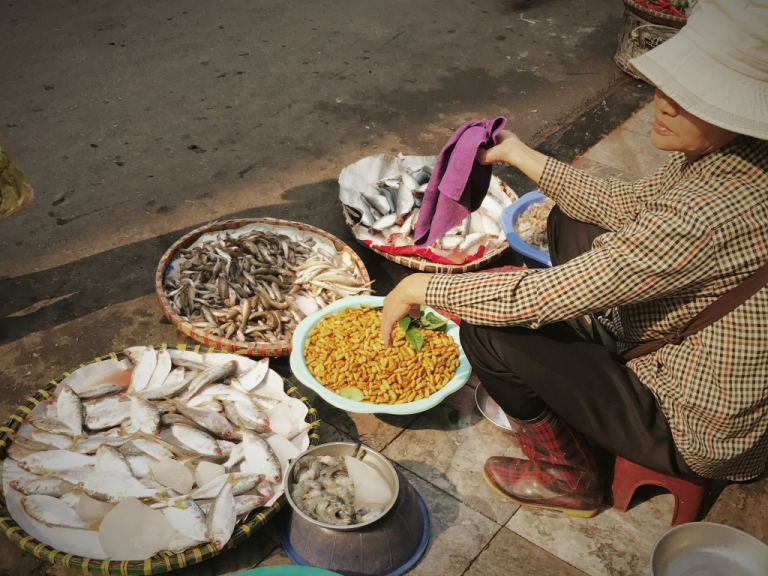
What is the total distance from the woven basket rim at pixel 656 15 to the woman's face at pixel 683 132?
16.4 feet

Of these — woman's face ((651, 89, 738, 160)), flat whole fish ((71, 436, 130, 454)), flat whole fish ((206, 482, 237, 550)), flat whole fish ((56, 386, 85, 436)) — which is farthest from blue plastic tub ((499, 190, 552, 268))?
flat whole fish ((56, 386, 85, 436))

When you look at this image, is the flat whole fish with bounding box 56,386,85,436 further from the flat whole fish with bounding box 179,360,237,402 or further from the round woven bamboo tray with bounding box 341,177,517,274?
the round woven bamboo tray with bounding box 341,177,517,274

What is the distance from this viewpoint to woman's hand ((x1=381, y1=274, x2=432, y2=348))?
2.38 m

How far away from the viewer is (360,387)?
120 inches

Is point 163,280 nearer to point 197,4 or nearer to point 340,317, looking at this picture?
point 340,317

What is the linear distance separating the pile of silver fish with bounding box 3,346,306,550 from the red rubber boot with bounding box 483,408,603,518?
3.06 feet

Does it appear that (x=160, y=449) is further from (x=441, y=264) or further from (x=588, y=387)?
(x=441, y=264)


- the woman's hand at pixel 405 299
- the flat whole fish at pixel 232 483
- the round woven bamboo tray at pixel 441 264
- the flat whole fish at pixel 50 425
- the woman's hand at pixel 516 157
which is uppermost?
the woman's hand at pixel 516 157

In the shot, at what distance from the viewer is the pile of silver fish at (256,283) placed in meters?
3.51

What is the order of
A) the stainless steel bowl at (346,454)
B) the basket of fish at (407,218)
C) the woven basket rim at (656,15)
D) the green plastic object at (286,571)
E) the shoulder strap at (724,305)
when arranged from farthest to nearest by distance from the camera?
the woven basket rim at (656,15) → the basket of fish at (407,218) → the stainless steel bowl at (346,454) → the green plastic object at (286,571) → the shoulder strap at (724,305)

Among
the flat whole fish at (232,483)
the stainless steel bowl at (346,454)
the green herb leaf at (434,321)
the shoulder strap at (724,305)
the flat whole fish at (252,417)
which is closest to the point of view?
the shoulder strap at (724,305)

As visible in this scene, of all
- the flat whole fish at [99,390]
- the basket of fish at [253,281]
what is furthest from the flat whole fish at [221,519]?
the basket of fish at [253,281]

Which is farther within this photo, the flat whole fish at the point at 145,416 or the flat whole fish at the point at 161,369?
the flat whole fish at the point at 161,369

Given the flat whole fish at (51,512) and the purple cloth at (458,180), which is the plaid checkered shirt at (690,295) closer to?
the purple cloth at (458,180)
